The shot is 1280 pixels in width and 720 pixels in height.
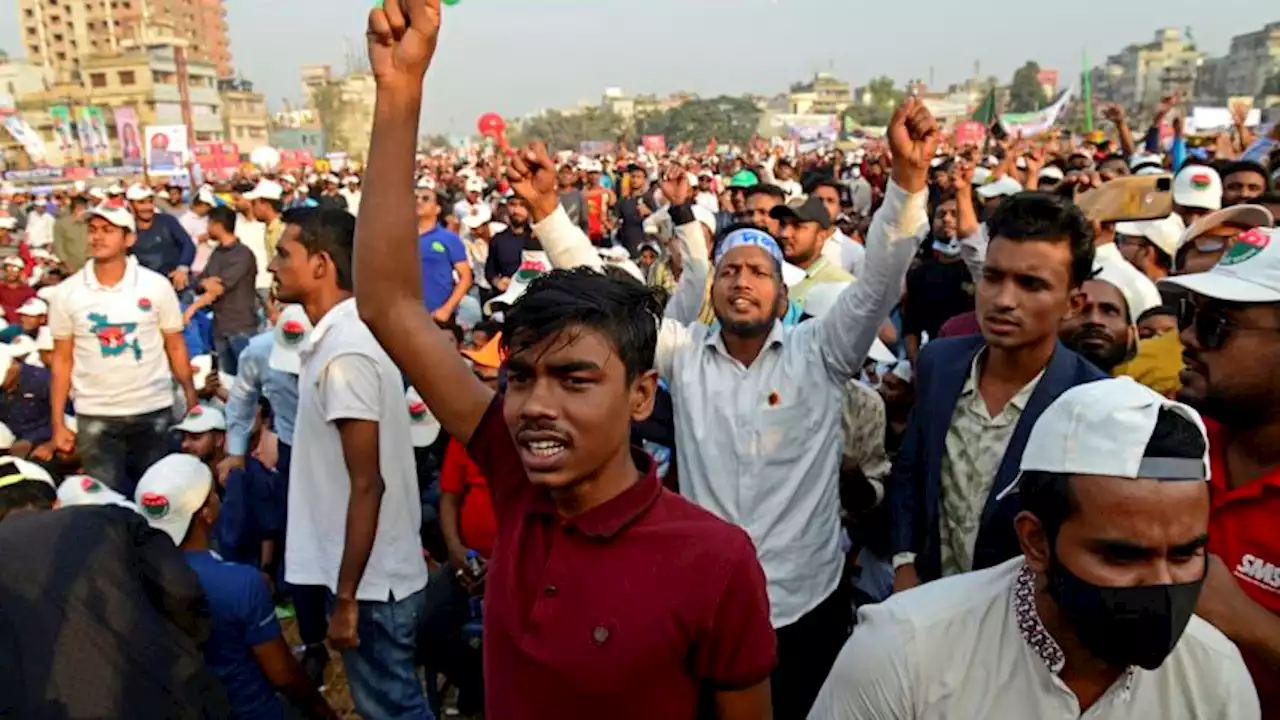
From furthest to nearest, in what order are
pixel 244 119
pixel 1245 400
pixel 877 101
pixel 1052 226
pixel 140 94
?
pixel 877 101
pixel 244 119
pixel 140 94
pixel 1052 226
pixel 1245 400

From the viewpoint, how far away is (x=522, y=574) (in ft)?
5.48

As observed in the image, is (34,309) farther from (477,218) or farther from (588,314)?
(588,314)

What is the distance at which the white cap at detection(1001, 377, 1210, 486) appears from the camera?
1.37 m

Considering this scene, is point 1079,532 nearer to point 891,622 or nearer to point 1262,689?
point 891,622

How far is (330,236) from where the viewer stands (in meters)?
3.16

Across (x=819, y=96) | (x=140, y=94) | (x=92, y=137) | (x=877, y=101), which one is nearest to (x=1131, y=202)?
(x=92, y=137)

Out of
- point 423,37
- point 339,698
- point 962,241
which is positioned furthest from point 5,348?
point 962,241

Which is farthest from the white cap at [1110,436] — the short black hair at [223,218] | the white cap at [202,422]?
the short black hair at [223,218]

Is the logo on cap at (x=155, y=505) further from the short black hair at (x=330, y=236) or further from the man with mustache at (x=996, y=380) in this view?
the man with mustache at (x=996, y=380)

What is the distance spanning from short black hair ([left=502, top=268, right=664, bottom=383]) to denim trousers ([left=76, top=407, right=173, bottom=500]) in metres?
4.33

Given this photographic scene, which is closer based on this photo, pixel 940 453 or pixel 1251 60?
pixel 940 453

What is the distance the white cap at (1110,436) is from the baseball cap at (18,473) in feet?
9.90

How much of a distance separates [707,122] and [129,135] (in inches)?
2104

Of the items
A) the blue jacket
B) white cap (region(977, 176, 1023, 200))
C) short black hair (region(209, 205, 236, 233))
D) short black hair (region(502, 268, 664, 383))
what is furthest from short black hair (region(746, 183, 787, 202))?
short black hair (region(209, 205, 236, 233))
